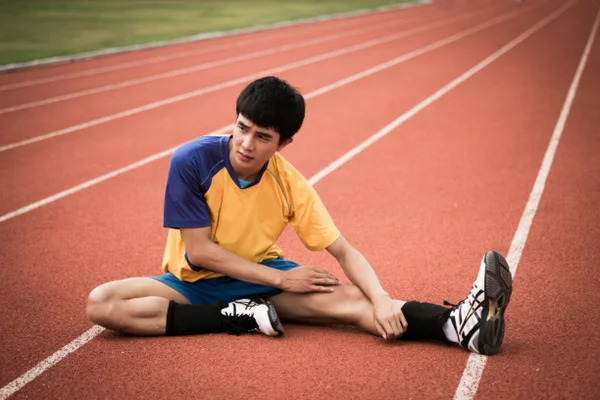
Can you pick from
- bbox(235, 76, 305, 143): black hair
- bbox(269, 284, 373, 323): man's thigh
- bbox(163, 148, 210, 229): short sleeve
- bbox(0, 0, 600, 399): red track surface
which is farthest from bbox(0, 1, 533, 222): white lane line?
bbox(235, 76, 305, 143): black hair

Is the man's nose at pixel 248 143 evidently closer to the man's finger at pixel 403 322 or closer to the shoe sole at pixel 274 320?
the shoe sole at pixel 274 320

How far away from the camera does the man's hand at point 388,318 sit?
11.0 feet

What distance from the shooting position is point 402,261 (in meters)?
4.66

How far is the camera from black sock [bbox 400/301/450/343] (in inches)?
132

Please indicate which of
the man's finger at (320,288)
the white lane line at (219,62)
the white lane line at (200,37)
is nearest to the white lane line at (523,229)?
the man's finger at (320,288)

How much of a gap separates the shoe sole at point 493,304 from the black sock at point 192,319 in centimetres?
137

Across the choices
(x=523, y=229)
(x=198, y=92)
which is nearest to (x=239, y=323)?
(x=523, y=229)

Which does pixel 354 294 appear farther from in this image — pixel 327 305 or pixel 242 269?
pixel 242 269

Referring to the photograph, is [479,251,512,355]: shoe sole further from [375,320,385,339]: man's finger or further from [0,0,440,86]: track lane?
[0,0,440,86]: track lane

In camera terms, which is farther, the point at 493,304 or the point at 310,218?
the point at 310,218

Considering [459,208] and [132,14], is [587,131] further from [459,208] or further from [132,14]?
[132,14]

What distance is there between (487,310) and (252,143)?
1.43 m

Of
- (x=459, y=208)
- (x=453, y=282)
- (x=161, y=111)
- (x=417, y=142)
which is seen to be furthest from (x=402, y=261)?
(x=161, y=111)

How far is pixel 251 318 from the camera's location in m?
3.47
